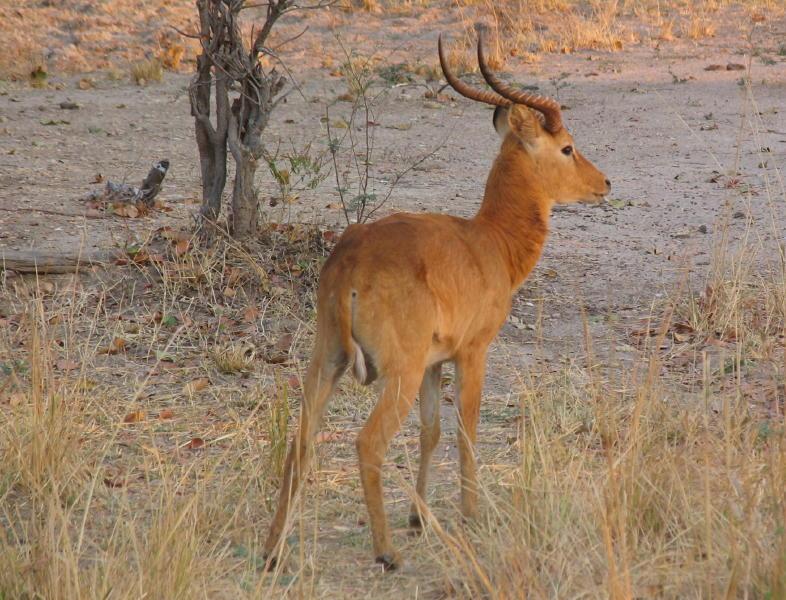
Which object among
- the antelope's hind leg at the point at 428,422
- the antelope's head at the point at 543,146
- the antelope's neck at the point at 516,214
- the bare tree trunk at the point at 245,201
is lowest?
the antelope's hind leg at the point at 428,422

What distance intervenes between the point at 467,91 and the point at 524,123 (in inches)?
15.8

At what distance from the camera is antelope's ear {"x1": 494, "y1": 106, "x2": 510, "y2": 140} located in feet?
19.1

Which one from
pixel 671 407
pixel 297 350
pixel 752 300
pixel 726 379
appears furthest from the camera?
pixel 752 300

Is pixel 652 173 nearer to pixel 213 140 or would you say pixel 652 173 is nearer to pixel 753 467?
pixel 213 140

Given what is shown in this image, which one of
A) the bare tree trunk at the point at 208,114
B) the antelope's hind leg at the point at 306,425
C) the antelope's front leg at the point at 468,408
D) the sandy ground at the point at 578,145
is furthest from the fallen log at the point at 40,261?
the antelope's front leg at the point at 468,408

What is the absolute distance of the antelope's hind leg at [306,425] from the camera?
4.75 metres

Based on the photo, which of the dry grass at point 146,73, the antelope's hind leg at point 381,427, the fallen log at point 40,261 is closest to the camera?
the antelope's hind leg at point 381,427

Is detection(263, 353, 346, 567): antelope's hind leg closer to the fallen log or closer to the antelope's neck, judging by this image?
the antelope's neck

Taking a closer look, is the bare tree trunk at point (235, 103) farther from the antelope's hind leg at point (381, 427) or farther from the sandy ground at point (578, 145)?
the antelope's hind leg at point (381, 427)

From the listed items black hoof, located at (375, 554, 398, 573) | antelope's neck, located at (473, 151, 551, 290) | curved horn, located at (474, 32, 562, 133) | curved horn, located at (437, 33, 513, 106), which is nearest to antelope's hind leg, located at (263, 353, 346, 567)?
black hoof, located at (375, 554, 398, 573)

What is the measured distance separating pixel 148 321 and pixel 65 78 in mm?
9569

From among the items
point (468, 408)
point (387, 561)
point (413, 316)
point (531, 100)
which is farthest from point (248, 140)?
point (387, 561)

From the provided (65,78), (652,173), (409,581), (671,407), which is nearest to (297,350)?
(671,407)

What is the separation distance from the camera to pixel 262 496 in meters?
5.37
